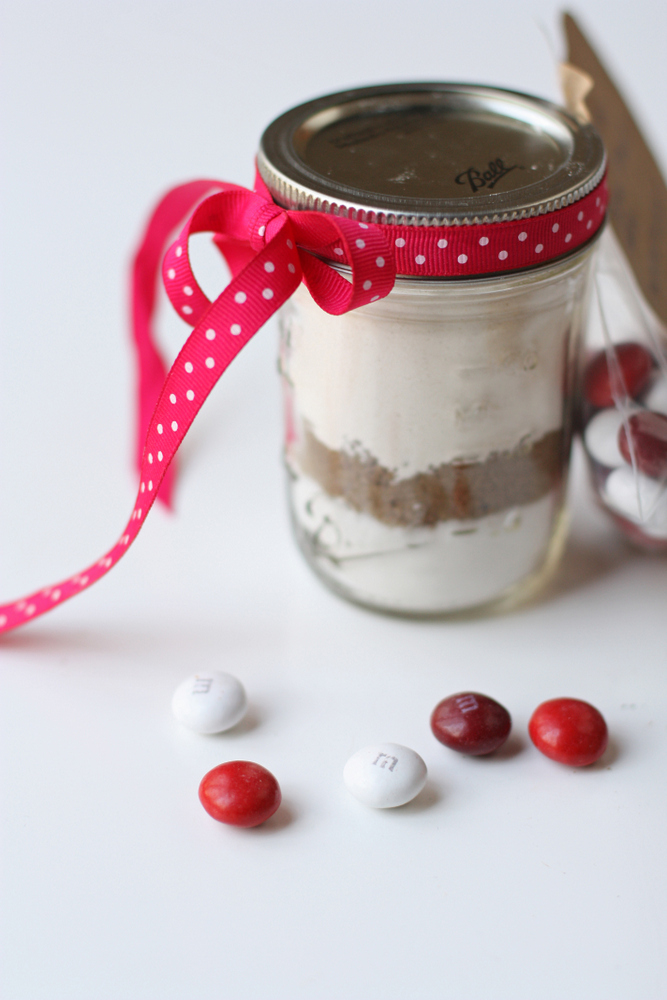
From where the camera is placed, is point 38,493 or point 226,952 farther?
point 38,493

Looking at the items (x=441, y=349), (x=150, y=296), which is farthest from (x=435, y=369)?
(x=150, y=296)

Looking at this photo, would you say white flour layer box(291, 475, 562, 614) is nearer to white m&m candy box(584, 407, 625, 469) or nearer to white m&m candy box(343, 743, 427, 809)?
white m&m candy box(584, 407, 625, 469)

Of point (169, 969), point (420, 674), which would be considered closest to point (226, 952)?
point (169, 969)

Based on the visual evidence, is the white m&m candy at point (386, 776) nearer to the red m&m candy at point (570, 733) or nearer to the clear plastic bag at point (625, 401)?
the red m&m candy at point (570, 733)

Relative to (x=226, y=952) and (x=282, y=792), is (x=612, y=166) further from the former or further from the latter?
(x=226, y=952)

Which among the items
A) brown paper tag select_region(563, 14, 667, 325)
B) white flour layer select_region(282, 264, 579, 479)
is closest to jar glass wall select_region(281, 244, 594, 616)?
white flour layer select_region(282, 264, 579, 479)

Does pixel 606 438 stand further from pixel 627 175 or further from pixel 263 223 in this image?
pixel 263 223
